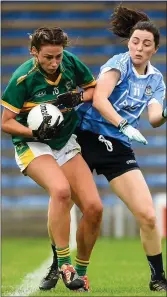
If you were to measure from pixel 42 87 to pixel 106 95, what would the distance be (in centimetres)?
45

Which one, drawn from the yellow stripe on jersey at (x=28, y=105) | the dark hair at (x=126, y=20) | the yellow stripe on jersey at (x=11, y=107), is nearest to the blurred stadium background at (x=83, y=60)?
the dark hair at (x=126, y=20)

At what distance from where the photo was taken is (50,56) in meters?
6.82

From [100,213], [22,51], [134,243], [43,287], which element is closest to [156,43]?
[100,213]

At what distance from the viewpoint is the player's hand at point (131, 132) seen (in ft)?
22.1

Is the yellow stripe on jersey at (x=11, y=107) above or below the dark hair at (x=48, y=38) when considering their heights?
below

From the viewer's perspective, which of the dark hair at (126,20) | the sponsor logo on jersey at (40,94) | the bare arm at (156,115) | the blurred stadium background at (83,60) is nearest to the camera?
the sponsor logo on jersey at (40,94)

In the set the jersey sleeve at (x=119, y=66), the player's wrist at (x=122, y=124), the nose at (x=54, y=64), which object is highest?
the nose at (x=54, y=64)

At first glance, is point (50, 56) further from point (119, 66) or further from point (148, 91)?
point (148, 91)

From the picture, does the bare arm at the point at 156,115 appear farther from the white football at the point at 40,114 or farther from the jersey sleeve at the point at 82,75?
the white football at the point at 40,114

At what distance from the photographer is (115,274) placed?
925cm

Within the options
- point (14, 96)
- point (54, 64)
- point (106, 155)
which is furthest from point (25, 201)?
point (54, 64)

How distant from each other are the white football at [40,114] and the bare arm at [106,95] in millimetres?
293

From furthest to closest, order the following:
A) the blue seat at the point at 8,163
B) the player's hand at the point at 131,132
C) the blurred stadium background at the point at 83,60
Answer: the blue seat at the point at 8,163
the blurred stadium background at the point at 83,60
the player's hand at the point at 131,132

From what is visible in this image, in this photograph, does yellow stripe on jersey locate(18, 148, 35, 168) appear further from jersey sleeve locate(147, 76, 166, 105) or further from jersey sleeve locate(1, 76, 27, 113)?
jersey sleeve locate(147, 76, 166, 105)
